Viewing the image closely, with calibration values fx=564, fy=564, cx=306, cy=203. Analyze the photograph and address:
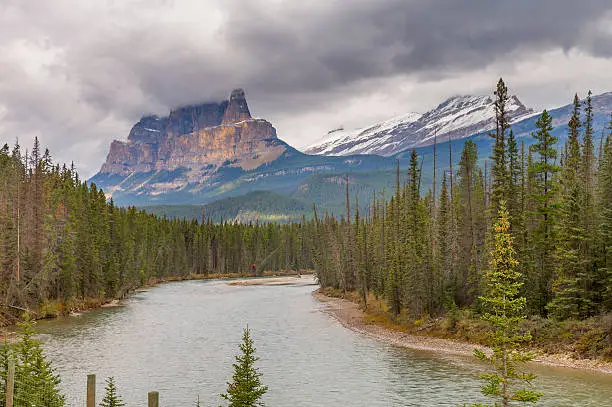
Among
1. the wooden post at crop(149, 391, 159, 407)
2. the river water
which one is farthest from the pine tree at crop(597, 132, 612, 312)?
the wooden post at crop(149, 391, 159, 407)

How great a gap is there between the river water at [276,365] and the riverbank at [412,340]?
1.45 m

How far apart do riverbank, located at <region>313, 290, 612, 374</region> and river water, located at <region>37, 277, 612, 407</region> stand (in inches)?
57.0

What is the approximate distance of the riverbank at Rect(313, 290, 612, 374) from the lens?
132 feet

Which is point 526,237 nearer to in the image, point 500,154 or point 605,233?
point 500,154

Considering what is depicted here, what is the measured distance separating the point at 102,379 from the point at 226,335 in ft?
67.8

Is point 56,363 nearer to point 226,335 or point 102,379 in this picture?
point 102,379

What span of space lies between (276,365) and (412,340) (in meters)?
16.1

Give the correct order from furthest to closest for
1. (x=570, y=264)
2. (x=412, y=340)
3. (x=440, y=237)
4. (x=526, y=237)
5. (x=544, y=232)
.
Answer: (x=440, y=237)
(x=412, y=340)
(x=526, y=237)
(x=544, y=232)
(x=570, y=264)

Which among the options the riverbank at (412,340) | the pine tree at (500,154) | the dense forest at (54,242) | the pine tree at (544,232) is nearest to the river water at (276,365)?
the riverbank at (412,340)

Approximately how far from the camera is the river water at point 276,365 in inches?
1324

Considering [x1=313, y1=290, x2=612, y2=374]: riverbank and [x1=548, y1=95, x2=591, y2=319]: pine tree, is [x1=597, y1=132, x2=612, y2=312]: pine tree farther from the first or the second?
[x1=313, y1=290, x2=612, y2=374]: riverbank

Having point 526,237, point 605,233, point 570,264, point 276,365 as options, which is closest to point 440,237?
point 526,237

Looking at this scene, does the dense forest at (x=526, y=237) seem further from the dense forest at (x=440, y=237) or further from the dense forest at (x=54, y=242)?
the dense forest at (x=54, y=242)

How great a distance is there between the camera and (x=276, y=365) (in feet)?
141
